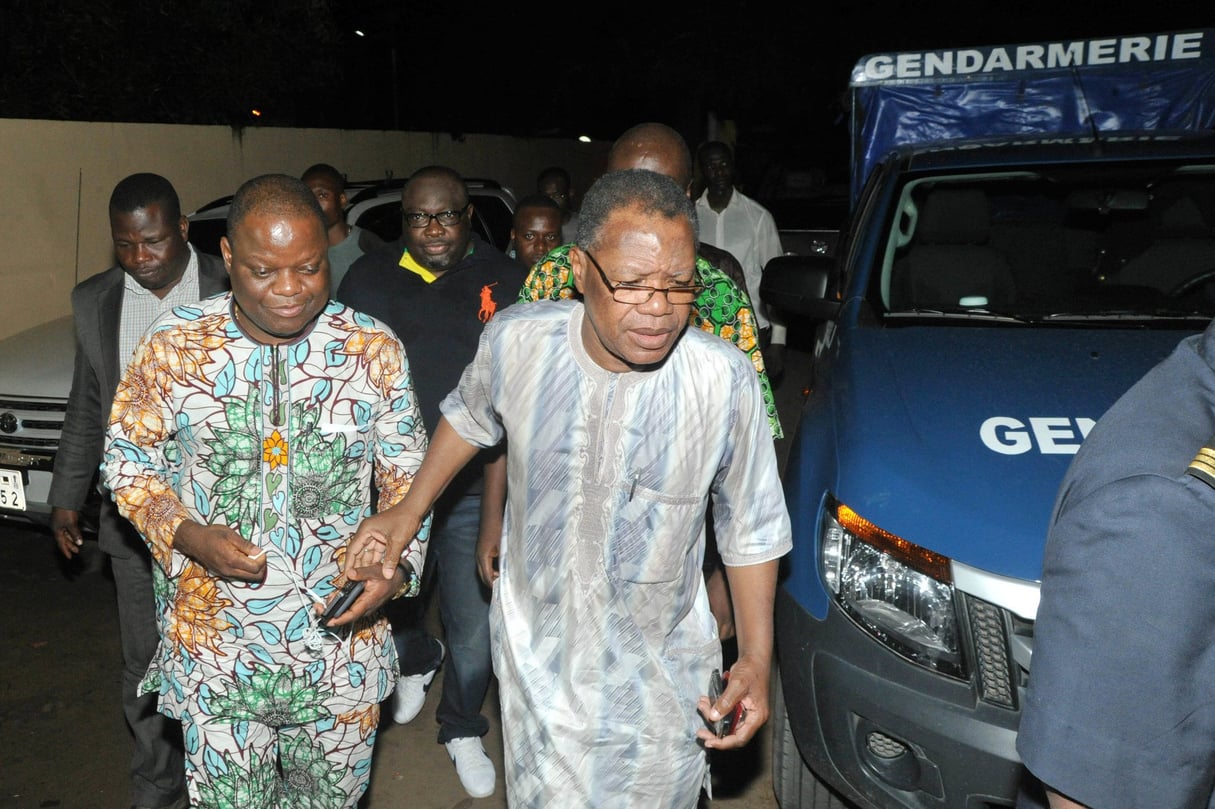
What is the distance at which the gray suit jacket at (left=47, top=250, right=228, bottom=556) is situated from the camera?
3389mm

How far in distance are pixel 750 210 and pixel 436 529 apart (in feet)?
12.4

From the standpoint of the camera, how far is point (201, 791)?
8.92 ft

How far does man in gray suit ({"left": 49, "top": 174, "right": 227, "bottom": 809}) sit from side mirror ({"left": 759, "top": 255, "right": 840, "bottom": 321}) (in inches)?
81.7

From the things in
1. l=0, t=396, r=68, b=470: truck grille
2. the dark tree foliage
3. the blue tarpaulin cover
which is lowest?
l=0, t=396, r=68, b=470: truck grille

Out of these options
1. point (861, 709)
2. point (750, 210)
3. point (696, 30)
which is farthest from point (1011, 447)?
point (696, 30)

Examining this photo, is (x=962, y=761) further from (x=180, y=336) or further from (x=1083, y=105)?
(x=1083, y=105)

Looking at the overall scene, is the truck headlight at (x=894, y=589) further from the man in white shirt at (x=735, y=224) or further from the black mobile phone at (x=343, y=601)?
the man in white shirt at (x=735, y=224)

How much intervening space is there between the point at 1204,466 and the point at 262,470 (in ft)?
6.67

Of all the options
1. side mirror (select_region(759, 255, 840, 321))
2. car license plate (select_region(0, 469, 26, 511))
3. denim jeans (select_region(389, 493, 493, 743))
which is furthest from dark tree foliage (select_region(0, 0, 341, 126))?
side mirror (select_region(759, 255, 840, 321))

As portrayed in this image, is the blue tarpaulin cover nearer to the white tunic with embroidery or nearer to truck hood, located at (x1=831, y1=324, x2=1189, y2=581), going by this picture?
truck hood, located at (x1=831, y1=324, x2=1189, y2=581)

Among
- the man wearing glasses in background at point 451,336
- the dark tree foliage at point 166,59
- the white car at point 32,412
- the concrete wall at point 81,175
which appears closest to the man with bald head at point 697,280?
the man wearing glasses in background at point 451,336

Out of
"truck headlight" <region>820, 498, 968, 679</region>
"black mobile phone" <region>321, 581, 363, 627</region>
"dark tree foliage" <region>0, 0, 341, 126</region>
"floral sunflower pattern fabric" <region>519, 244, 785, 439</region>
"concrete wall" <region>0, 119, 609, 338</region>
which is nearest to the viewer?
"black mobile phone" <region>321, 581, 363, 627</region>

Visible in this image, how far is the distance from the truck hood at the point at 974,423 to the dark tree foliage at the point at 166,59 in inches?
421

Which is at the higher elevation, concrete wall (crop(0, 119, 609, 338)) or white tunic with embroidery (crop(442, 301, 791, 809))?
concrete wall (crop(0, 119, 609, 338))
